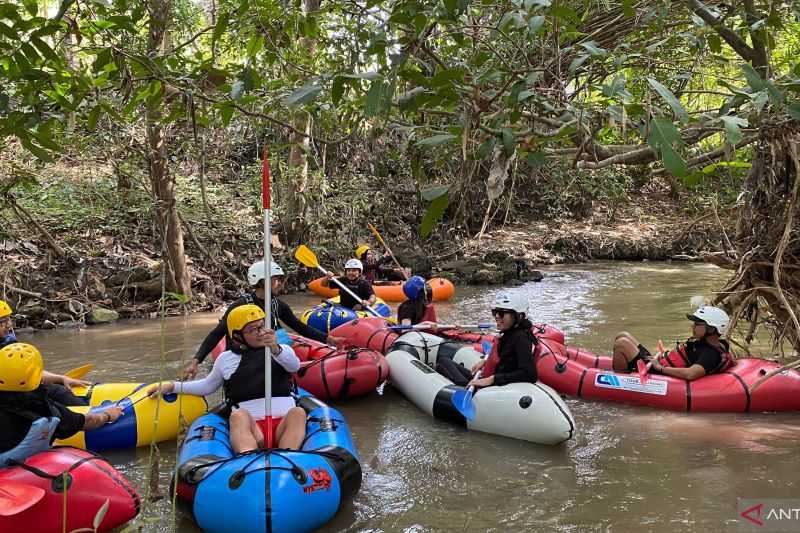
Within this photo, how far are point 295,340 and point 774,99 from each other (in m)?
Answer: 5.17

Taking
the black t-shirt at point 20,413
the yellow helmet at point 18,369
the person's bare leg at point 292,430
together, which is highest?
the yellow helmet at point 18,369

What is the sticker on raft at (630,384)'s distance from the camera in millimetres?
5598

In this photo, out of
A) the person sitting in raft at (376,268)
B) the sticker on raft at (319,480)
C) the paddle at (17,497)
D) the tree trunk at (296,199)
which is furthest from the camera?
the tree trunk at (296,199)

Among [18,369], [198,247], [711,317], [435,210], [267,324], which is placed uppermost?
[435,210]

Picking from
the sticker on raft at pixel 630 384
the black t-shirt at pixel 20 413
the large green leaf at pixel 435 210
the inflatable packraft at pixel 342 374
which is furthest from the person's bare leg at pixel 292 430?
the sticker on raft at pixel 630 384

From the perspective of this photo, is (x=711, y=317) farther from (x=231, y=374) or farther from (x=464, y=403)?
(x=231, y=374)

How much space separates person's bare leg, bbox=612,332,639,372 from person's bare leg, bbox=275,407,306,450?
3174 millimetres

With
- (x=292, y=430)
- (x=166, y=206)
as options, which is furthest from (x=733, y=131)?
(x=166, y=206)

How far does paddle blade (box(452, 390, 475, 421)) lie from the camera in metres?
5.14

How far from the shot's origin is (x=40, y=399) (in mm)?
3486

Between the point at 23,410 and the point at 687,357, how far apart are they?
4.94m

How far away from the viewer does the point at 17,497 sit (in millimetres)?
3059

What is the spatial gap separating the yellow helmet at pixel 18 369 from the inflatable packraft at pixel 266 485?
2.98 ft

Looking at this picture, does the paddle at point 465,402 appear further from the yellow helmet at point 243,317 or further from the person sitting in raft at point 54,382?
the person sitting in raft at point 54,382
